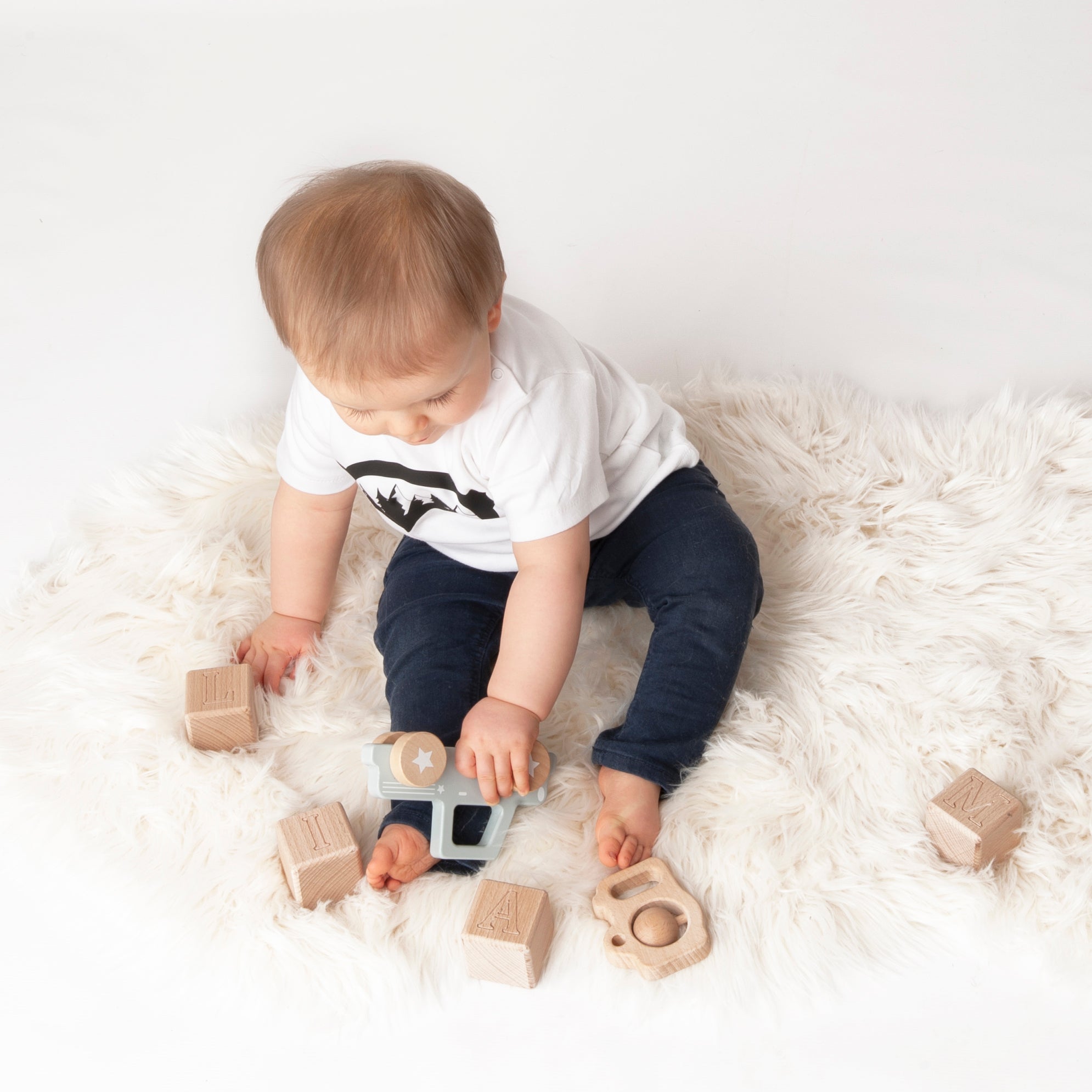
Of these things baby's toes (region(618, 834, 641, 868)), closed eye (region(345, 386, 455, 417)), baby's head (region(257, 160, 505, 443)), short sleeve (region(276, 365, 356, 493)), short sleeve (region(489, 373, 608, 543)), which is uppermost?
baby's head (region(257, 160, 505, 443))

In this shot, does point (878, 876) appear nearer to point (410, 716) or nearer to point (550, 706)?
point (550, 706)

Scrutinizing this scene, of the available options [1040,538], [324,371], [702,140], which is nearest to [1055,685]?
[1040,538]

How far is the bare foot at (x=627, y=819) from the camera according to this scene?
905mm

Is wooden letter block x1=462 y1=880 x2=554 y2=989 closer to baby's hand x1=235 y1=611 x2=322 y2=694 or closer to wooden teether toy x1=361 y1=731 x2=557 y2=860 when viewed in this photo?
wooden teether toy x1=361 y1=731 x2=557 y2=860

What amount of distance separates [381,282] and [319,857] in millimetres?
452

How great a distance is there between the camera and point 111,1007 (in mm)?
861

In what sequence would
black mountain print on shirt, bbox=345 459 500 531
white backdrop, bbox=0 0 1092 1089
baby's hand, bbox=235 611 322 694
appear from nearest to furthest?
black mountain print on shirt, bbox=345 459 500 531 → baby's hand, bbox=235 611 322 694 → white backdrop, bbox=0 0 1092 1089

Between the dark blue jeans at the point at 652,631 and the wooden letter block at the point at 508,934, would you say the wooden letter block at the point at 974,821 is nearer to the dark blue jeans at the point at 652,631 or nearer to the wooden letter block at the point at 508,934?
the dark blue jeans at the point at 652,631

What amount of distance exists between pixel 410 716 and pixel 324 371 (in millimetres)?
347

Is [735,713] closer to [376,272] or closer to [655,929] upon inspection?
[655,929]

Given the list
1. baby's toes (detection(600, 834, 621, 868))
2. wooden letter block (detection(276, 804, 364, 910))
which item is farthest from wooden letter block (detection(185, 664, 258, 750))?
baby's toes (detection(600, 834, 621, 868))

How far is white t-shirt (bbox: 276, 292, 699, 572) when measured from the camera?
92 cm

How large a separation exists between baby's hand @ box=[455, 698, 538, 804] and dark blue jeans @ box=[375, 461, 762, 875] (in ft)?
0.16

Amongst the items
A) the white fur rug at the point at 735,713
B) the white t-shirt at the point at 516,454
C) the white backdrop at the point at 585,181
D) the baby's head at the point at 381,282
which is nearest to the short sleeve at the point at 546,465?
the white t-shirt at the point at 516,454
